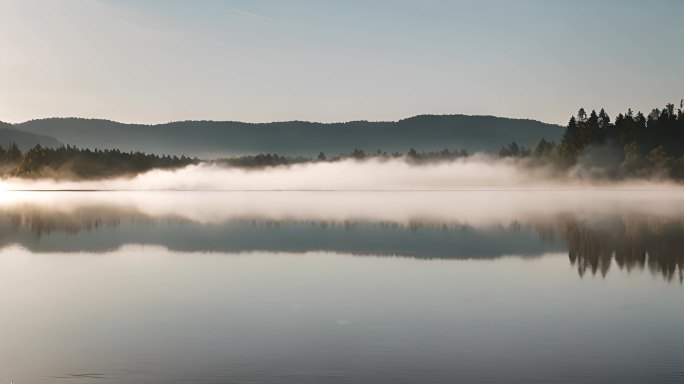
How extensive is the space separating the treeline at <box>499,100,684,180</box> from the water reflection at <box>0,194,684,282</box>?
3947 inches

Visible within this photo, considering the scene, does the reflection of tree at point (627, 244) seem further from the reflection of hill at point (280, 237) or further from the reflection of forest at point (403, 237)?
the reflection of hill at point (280, 237)

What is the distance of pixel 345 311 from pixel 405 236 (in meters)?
27.9

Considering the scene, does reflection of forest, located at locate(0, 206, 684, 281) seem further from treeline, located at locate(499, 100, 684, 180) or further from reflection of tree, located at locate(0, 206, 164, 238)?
treeline, located at locate(499, 100, 684, 180)

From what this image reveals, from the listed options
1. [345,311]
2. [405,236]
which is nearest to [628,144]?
[405,236]

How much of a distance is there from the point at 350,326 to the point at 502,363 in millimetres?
5347

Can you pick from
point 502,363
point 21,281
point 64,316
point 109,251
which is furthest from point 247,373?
point 109,251

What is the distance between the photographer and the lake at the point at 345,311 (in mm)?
16203

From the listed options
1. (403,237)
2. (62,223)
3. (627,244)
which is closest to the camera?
(627,244)

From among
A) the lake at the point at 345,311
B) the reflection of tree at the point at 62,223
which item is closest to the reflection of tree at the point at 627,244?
the lake at the point at 345,311

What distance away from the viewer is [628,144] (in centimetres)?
16638

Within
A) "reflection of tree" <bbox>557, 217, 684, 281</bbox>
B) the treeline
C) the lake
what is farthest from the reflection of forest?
the treeline

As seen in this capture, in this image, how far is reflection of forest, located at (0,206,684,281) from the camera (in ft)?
129

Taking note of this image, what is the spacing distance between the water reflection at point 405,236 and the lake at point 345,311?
14.1 inches

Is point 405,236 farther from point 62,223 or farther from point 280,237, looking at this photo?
point 62,223
